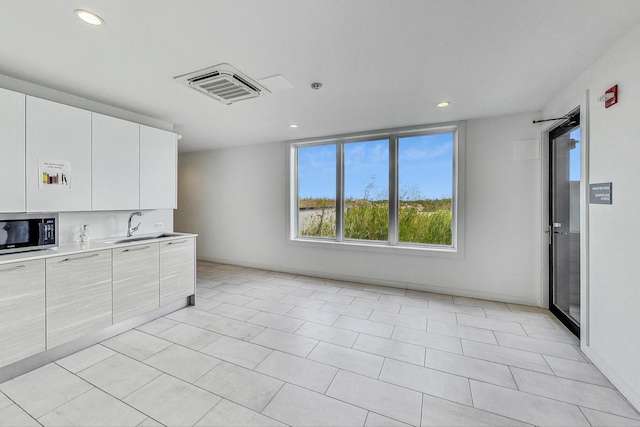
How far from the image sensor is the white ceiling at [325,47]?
1634 millimetres

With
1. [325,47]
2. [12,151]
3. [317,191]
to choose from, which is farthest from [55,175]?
[317,191]

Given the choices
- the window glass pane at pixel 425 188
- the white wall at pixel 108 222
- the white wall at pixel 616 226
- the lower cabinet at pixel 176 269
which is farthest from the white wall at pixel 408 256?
the lower cabinet at pixel 176 269

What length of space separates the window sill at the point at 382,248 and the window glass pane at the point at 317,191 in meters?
0.26

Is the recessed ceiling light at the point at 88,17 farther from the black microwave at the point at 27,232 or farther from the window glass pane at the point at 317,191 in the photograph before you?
the window glass pane at the point at 317,191

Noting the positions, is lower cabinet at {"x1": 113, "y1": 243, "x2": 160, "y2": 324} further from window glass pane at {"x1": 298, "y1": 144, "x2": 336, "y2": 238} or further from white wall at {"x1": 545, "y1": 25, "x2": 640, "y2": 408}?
white wall at {"x1": 545, "y1": 25, "x2": 640, "y2": 408}

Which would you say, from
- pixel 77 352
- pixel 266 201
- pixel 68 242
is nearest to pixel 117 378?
pixel 77 352

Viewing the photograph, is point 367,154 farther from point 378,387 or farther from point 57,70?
point 57,70

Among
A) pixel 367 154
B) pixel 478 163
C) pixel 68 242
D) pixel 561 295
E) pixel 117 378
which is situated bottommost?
pixel 117 378

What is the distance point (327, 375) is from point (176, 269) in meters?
2.31

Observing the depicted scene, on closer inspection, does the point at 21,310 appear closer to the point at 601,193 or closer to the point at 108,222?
the point at 108,222

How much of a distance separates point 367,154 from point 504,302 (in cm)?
304

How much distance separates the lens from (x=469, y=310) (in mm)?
3361

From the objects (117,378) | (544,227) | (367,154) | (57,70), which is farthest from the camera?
(367,154)

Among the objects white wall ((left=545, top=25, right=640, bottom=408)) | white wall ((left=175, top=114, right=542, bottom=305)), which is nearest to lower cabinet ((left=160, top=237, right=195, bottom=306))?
white wall ((left=175, top=114, right=542, bottom=305))
